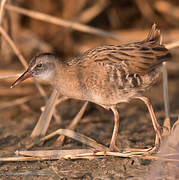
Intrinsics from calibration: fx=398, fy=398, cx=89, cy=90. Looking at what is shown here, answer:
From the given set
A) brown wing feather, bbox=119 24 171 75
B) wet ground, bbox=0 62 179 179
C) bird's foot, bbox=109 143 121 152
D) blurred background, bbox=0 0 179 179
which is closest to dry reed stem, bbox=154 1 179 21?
blurred background, bbox=0 0 179 179

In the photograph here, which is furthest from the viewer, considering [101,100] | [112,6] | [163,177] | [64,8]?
→ [112,6]

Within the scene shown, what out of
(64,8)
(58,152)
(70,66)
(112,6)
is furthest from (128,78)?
(112,6)

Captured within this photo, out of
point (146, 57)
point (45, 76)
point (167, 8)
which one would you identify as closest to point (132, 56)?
point (146, 57)

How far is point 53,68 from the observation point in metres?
4.22

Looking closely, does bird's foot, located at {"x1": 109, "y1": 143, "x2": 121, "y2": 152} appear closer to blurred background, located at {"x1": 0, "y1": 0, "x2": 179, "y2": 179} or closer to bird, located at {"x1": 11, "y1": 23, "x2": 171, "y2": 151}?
bird, located at {"x1": 11, "y1": 23, "x2": 171, "y2": 151}

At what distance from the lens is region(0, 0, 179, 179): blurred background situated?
5.34m

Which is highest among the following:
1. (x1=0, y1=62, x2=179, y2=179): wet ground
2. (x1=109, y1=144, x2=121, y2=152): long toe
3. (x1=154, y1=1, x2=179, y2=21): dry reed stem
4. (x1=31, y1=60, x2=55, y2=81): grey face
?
(x1=154, y1=1, x2=179, y2=21): dry reed stem

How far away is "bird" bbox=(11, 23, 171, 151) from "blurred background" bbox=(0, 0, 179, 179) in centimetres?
74

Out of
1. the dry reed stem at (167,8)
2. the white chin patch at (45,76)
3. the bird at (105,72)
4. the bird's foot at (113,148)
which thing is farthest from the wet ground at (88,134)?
the dry reed stem at (167,8)

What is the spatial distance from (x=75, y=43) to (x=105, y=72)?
4.34 meters

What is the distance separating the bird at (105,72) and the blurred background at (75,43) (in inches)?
29.2

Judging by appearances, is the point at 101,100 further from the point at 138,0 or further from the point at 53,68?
the point at 138,0

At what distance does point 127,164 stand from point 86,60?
1.17m

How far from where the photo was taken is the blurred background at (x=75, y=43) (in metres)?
5.34
